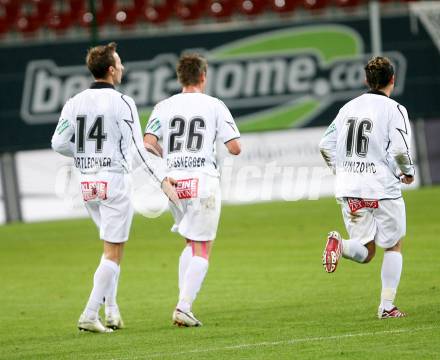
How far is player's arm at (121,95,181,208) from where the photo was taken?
905 centimetres

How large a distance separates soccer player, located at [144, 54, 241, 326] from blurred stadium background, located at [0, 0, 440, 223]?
12.4 metres

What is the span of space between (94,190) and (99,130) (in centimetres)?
48

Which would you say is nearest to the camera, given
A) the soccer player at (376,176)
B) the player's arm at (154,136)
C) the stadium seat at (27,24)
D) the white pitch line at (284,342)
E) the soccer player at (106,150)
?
the white pitch line at (284,342)

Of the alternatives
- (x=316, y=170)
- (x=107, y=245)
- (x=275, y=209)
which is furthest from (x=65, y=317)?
(x=316, y=170)

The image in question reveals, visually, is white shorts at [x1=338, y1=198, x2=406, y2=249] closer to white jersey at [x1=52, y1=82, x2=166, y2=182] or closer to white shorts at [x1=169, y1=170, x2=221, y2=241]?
white shorts at [x1=169, y1=170, x2=221, y2=241]

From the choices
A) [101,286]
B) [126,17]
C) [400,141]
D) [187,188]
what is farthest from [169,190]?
[126,17]

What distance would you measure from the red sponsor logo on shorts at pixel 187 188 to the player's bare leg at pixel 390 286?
159cm

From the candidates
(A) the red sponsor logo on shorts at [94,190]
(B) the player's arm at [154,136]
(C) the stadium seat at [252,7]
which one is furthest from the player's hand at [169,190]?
(C) the stadium seat at [252,7]

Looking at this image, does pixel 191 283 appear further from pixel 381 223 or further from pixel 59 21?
pixel 59 21

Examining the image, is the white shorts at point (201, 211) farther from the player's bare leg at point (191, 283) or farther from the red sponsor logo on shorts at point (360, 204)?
the red sponsor logo on shorts at point (360, 204)

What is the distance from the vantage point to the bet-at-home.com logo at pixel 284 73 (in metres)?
22.8

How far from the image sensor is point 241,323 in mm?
→ 9344

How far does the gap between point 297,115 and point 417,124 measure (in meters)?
2.41

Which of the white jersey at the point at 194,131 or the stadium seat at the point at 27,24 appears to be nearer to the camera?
the white jersey at the point at 194,131
